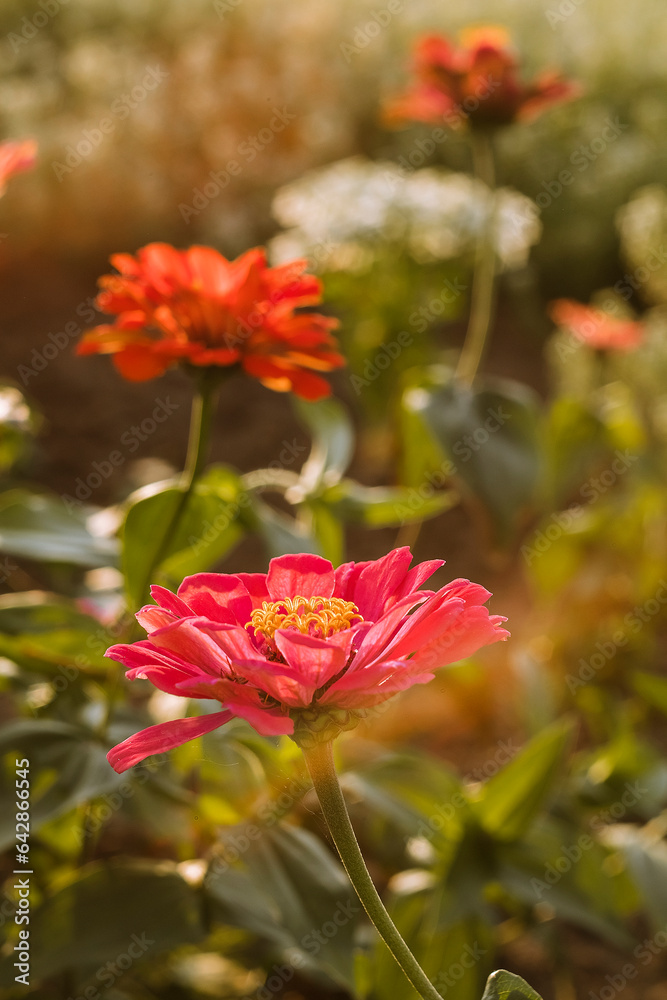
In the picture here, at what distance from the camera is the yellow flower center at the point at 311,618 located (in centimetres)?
30

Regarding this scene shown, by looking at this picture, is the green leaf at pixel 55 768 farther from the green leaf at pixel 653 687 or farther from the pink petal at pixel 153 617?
the green leaf at pixel 653 687

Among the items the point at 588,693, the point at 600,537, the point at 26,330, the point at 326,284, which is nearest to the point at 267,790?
the point at 588,693

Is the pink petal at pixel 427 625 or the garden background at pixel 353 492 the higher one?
the pink petal at pixel 427 625

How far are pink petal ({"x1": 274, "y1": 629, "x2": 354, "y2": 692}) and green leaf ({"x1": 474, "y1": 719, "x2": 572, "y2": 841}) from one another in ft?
1.45

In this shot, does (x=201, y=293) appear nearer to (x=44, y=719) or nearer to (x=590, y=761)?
(x=44, y=719)

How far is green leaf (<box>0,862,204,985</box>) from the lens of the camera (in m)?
0.51

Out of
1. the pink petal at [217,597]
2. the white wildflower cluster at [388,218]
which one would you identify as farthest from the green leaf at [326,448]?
the white wildflower cluster at [388,218]

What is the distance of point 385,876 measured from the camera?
89 centimetres

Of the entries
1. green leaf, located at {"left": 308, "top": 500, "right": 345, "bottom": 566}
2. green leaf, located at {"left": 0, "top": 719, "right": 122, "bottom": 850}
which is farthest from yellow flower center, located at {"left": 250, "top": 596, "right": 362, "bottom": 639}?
green leaf, located at {"left": 308, "top": 500, "right": 345, "bottom": 566}

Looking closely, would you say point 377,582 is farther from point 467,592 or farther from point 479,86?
→ point 479,86

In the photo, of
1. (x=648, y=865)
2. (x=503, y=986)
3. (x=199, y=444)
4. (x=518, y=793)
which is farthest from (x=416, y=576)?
(x=648, y=865)

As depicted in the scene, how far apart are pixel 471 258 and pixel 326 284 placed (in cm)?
22

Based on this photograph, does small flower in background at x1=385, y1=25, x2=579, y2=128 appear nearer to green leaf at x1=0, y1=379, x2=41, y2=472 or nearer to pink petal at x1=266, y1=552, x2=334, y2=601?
green leaf at x1=0, y1=379, x2=41, y2=472

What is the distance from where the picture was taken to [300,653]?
0.25 m
